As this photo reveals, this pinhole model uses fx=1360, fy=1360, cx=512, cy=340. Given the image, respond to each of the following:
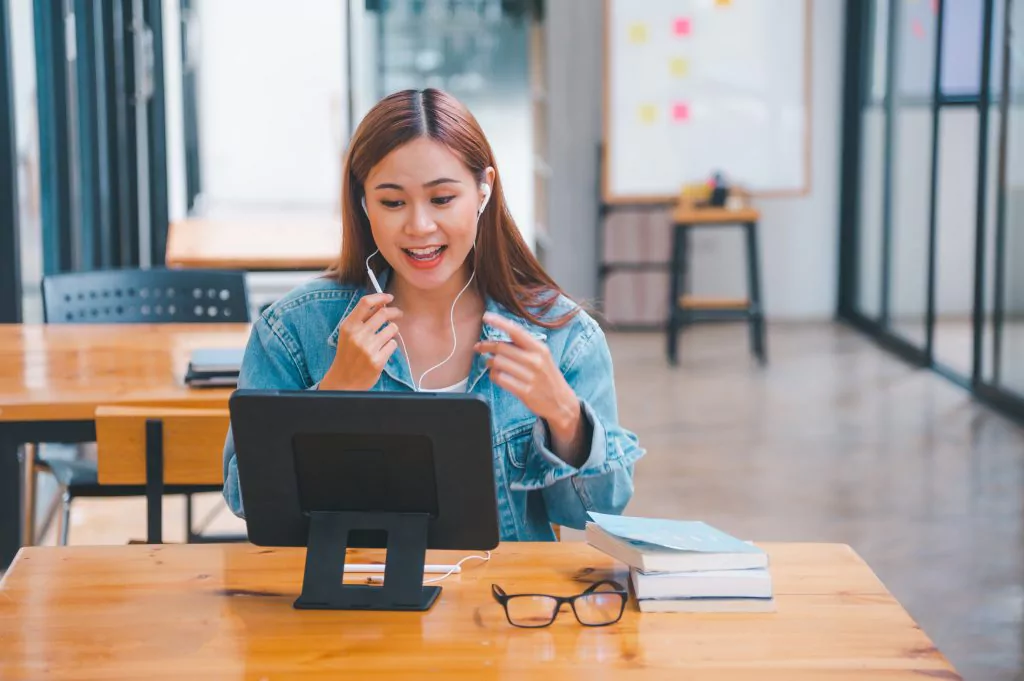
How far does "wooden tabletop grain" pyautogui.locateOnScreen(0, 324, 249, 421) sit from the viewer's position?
2629 millimetres

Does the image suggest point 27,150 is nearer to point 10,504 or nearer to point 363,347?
point 10,504

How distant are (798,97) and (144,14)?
12.2 ft

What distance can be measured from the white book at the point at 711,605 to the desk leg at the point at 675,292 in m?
5.54

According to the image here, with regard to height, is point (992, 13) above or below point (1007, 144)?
above

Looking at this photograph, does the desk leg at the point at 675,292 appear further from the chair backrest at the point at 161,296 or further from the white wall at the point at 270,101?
the chair backrest at the point at 161,296

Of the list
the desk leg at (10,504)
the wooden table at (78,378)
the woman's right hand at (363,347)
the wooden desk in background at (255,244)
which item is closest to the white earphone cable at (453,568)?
the woman's right hand at (363,347)

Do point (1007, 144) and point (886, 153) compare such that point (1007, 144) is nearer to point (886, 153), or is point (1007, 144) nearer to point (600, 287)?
point (886, 153)

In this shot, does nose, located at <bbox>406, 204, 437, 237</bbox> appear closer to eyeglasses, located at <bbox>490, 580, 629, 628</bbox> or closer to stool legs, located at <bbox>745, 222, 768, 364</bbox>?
A: eyeglasses, located at <bbox>490, 580, 629, 628</bbox>

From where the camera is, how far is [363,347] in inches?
71.3

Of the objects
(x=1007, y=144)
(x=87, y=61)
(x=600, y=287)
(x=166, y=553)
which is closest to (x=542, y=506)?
(x=166, y=553)

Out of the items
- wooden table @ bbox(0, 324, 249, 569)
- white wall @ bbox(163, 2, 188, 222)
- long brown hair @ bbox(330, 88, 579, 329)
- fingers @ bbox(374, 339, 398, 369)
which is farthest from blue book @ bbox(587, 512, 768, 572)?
white wall @ bbox(163, 2, 188, 222)

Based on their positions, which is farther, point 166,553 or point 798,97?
point 798,97

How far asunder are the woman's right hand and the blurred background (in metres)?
1.98

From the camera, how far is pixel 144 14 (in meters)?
7.01
